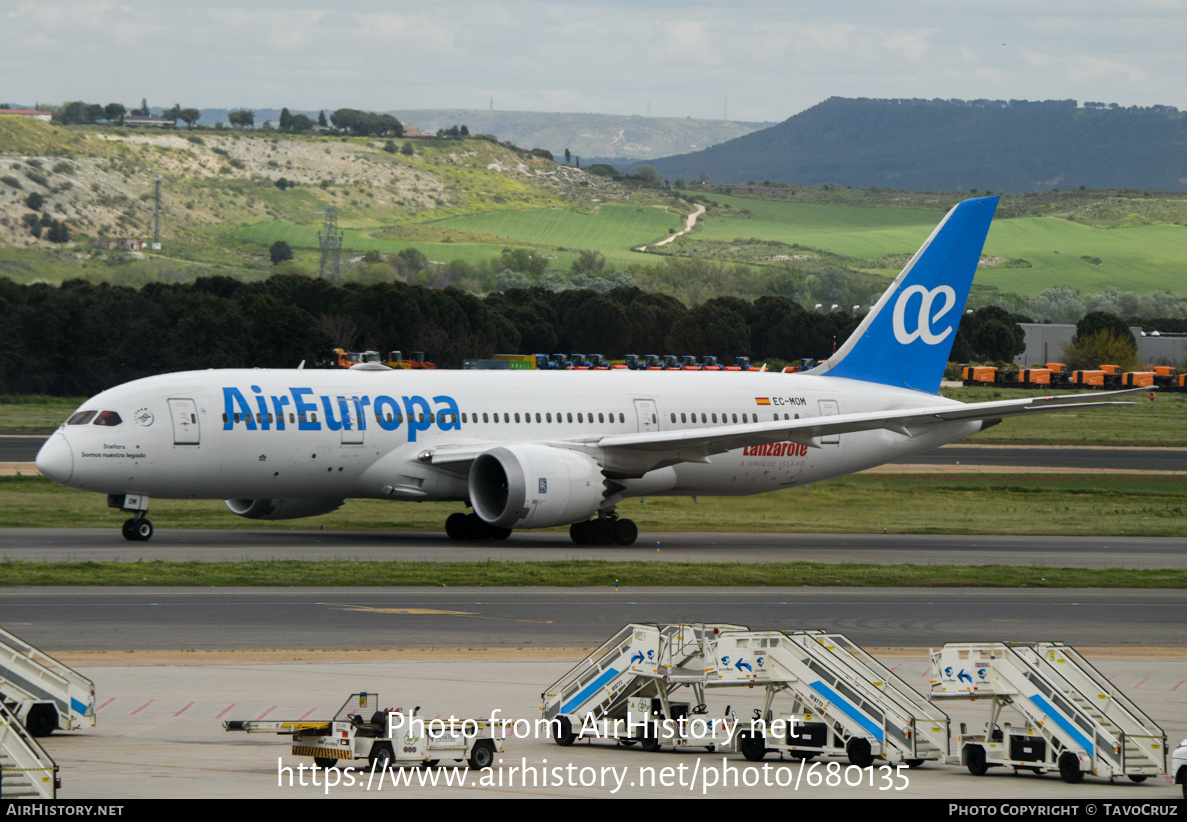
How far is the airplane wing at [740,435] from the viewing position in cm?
4106

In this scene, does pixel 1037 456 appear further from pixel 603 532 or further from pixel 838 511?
pixel 603 532

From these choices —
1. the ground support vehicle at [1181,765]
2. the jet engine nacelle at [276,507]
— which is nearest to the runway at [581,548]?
the jet engine nacelle at [276,507]

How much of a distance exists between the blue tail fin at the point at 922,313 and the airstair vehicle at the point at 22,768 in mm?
38226

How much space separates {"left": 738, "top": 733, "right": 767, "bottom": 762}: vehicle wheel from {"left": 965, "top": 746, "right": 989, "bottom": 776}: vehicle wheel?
226cm

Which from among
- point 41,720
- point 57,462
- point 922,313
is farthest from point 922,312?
point 41,720

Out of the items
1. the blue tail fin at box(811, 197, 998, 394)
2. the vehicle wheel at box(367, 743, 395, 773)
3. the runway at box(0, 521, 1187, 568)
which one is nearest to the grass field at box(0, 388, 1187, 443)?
the blue tail fin at box(811, 197, 998, 394)

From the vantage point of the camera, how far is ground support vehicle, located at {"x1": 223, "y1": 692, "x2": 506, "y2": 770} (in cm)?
1578

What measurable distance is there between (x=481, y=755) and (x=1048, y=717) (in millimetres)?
6297

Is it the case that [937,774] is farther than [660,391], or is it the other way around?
[660,391]

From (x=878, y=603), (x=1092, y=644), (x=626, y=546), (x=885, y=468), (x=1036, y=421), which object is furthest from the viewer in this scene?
(x=1036, y=421)

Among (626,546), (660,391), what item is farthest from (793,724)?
(660,391)

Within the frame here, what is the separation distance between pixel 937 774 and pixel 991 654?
74.6 inches

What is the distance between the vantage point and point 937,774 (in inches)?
658
